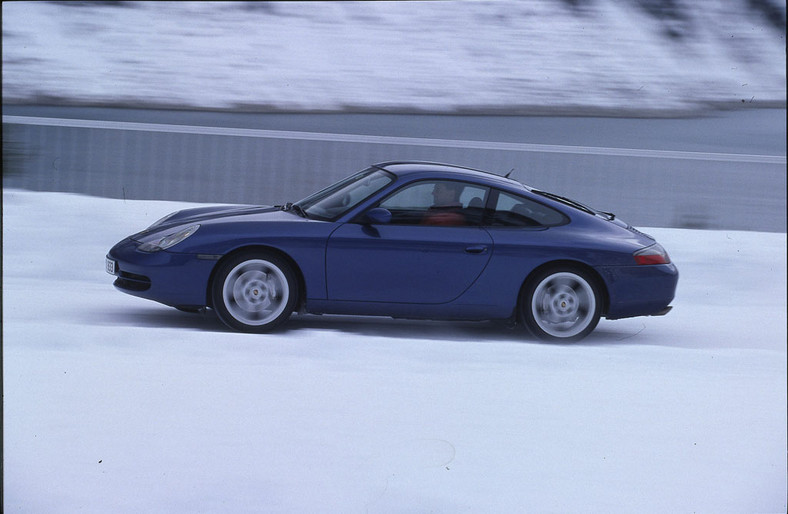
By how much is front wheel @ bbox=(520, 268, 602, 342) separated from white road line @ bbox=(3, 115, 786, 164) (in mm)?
3002

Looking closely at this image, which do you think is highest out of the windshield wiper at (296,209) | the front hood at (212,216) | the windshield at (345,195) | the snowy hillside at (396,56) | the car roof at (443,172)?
the snowy hillside at (396,56)

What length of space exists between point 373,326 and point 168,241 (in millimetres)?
1438

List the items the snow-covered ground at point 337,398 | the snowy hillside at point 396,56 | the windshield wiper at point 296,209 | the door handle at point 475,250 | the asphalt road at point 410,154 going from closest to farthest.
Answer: the snow-covered ground at point 337,398, the door handle at point 475,250, the windshield wiper at point 296,209, the snowy hillside at point 396,56, the asphalt road at point 410,154

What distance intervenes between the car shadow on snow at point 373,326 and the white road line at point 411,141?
2.68 metres

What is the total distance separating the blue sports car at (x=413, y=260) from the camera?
5.17 m

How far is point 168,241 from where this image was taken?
5262mm

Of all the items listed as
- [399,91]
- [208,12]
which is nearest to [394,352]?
[399,91]

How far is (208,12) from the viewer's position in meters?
7.52

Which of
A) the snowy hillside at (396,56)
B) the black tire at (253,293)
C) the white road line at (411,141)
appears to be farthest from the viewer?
the white road line at (411,141)

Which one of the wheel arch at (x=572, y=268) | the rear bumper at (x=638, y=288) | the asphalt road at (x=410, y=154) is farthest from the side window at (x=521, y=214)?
the asphalt road at (x=410, y=154)

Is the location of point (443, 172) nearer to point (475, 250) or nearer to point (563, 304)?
point (475, 250)

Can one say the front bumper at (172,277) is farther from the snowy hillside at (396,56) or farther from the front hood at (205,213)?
the snowy hillside at (396,56)

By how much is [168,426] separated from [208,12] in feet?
16.2

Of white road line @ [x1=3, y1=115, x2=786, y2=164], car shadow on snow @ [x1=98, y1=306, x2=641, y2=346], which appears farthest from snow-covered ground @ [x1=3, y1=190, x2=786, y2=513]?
white road line @ [x1=3, y1=115, x2=786, y2=164]
